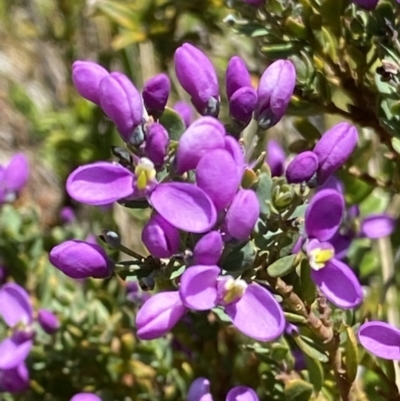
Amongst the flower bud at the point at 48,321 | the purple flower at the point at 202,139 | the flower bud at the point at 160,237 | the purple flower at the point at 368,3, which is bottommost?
the flower bud at the point at 48,321

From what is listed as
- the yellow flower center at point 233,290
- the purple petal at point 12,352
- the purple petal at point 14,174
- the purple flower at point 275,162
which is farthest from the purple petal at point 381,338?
the purple petal at point 14,174

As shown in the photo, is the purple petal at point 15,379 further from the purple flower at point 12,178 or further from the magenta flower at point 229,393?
the magenta flower at point 229,393

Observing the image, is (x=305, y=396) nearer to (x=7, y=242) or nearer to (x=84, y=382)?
(x=84, y=382)

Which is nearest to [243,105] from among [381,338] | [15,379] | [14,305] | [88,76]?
[88,76]

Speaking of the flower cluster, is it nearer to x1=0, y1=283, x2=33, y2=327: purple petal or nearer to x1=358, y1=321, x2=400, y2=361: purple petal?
x1=0, y1=283, x2=33, y2=327: purple petal

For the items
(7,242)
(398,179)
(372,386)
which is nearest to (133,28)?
(7,242)
